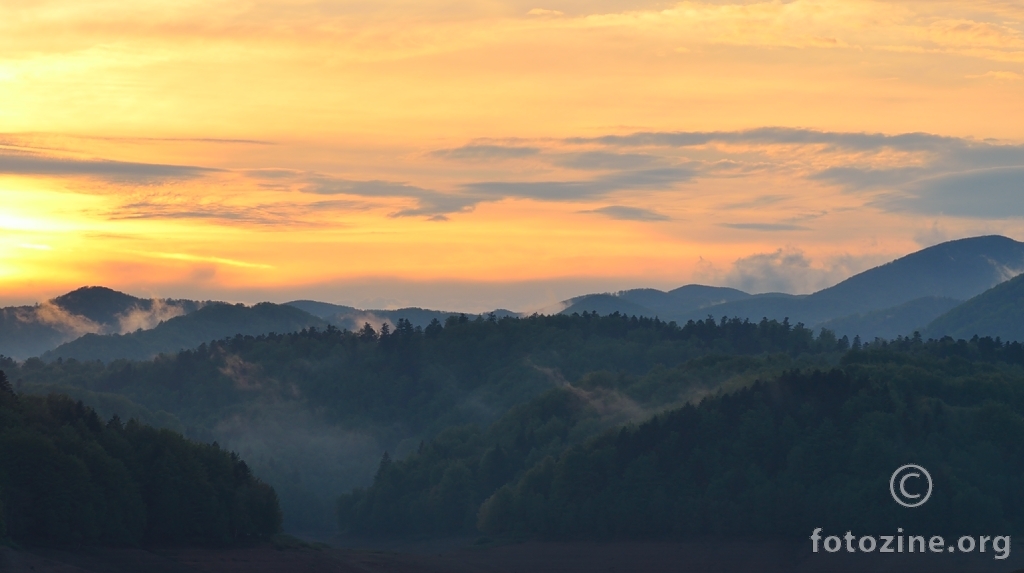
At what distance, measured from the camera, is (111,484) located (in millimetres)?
172250

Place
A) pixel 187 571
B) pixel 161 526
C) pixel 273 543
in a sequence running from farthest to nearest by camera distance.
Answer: pixel 273 543 < pixel 161 526 < pixel 187 571

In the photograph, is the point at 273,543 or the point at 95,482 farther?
the point at 273,543

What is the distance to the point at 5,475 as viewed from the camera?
6245 inches

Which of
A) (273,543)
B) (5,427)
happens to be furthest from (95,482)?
(273,543)

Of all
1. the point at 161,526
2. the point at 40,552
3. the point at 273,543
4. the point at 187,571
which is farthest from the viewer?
the point at 273,543

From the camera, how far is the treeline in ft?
521

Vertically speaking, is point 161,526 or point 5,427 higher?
point 5,427

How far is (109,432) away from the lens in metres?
186

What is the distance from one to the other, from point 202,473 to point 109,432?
497 inches

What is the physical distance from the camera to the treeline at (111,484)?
521ft

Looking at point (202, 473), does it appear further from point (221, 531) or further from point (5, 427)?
point (5, 427)

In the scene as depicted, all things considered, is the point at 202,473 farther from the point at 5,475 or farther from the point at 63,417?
the point at 5,475

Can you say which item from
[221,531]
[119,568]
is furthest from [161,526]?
[119,568]

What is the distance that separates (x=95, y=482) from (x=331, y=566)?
31.3 m
